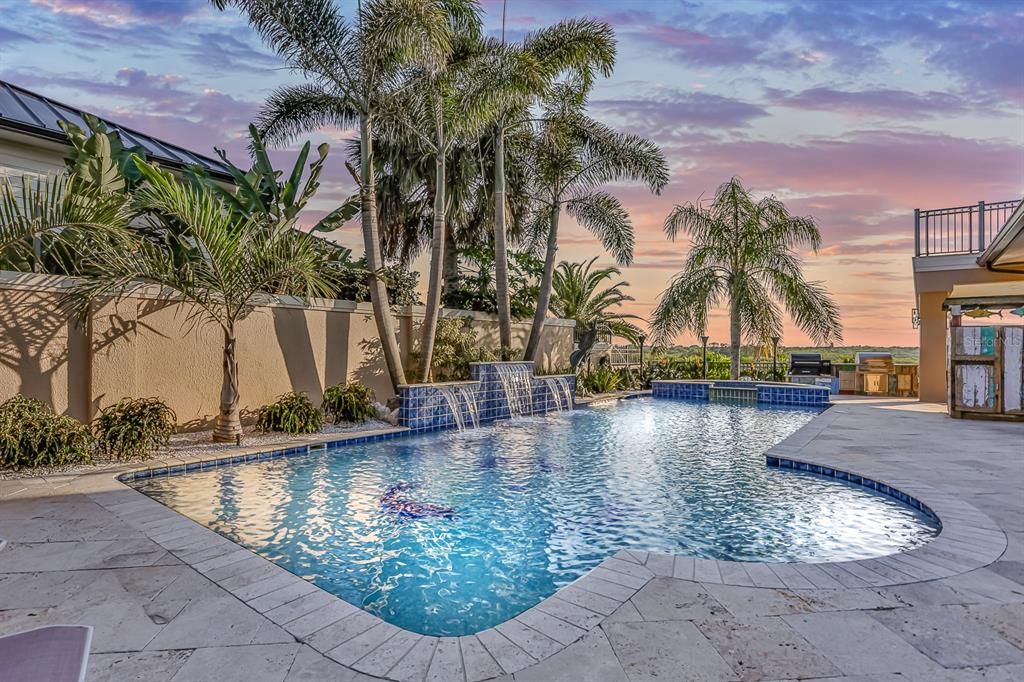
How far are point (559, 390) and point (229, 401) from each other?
25.1 ft

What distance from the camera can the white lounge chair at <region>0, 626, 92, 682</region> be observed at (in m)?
2.28

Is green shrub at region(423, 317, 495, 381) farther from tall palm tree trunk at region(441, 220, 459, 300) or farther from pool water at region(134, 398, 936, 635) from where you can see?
pool water at region(134, 398, 936, 635)

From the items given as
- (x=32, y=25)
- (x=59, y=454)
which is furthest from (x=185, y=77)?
(x=59, y=454)

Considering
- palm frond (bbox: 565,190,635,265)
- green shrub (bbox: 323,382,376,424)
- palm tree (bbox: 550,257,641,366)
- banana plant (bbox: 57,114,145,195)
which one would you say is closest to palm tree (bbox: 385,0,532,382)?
green shrub (bbox: 323,382,376,424)

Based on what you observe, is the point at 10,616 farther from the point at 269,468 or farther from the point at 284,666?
the point at 269,468

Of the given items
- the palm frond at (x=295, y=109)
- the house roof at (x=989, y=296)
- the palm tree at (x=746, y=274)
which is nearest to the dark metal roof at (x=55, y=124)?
the palm frond at (x=295, y=109)

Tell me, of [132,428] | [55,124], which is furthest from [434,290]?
[55,124]

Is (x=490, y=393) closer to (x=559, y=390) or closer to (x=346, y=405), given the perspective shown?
(x=559, y=390)

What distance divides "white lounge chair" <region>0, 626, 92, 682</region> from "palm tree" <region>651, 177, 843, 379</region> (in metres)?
14.0

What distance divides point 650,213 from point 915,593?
47.1 ft

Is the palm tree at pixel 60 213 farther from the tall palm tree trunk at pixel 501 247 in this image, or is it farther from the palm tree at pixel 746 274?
the palm tree at pixel 746 274

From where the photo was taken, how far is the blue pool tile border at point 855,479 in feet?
15.9

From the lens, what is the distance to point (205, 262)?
7309 millimetres

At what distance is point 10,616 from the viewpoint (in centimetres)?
281
